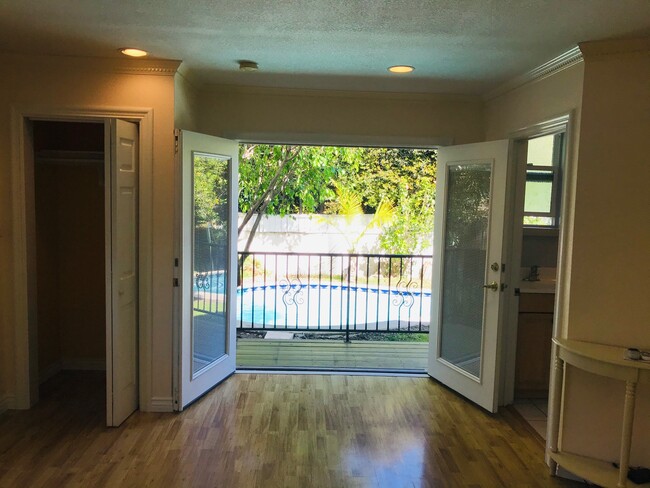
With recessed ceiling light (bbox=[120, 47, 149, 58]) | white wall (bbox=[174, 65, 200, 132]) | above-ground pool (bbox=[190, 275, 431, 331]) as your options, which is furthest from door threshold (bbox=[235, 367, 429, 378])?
recessed ceiling light (bbox=[120, 47, 149, 58])

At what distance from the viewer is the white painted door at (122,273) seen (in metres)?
2.98

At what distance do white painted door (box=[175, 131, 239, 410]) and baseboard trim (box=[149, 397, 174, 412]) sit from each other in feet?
0.16

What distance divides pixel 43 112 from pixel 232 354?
7.35 feet

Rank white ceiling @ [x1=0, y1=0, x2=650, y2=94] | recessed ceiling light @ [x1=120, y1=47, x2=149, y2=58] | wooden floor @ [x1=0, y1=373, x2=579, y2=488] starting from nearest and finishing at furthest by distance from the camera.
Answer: white ceiling @ [x1=0, y1=0, x2=650, y2=94] → wooden floor @ [x1=0, y1=373, x2=579, y2=488] → recessed ceiling light @ [x1=120, y1=47, x2=149, y2=58]

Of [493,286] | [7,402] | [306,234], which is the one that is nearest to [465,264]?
[493,286]

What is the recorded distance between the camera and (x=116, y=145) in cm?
296

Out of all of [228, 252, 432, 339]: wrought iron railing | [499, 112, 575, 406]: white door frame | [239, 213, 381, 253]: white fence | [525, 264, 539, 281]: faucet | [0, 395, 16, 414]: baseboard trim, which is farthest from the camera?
[239, 213, 381, 253]: white fence

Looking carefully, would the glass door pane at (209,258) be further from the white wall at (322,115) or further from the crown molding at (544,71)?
the crown molding at (544,71)

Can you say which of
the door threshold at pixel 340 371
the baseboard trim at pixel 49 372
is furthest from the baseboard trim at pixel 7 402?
the door threshold at pixel 340 371

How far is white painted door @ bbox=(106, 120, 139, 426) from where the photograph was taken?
298 centimetres

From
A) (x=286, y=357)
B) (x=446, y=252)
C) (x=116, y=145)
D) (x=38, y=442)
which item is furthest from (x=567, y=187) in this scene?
(x=38, y=442)

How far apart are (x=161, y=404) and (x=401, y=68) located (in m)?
2.75

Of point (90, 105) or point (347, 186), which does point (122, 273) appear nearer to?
point (90, 105)

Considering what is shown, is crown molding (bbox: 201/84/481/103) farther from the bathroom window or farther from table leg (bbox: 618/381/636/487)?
table leg (bbox: 618/381/636/487)
